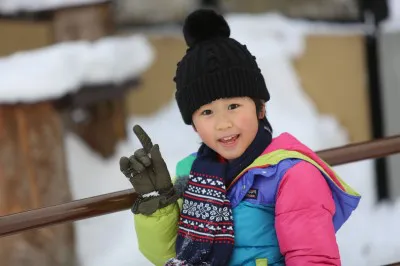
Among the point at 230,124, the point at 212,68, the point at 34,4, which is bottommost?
the point at 230,124

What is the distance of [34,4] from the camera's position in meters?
5.97

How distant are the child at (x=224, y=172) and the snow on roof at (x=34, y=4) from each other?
3.68m

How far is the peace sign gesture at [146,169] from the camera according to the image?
88.4 inches

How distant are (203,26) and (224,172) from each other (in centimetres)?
41

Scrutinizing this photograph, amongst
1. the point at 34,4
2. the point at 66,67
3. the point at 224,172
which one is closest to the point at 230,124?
the point at 224,172

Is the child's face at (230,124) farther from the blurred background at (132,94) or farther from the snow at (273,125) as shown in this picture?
the snow at (273,125)

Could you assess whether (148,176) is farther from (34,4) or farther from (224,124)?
(34,4)

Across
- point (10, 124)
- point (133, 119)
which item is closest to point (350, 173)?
point (133, 119)

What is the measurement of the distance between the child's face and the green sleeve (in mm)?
230

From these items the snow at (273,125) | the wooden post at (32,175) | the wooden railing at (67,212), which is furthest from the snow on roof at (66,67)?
the wooden railing at (67,212)

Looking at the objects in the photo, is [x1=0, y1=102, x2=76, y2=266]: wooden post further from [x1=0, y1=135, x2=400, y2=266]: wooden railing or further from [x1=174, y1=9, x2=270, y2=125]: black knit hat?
[x1=174, y1=9, x2=270, y2=125]: black knit hat

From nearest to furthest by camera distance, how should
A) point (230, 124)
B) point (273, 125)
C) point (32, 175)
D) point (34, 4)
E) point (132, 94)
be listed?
point (230, 124) < point (32, 175) < point (34, 4) < point (273, 125) < point (132, 94)

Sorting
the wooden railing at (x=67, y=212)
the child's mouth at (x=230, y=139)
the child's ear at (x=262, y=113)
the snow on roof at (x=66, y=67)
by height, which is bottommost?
the wooden railing at (x=67, y=212)

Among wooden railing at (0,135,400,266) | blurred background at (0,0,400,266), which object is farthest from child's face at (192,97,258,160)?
blurred background at (0,0,400,266)
